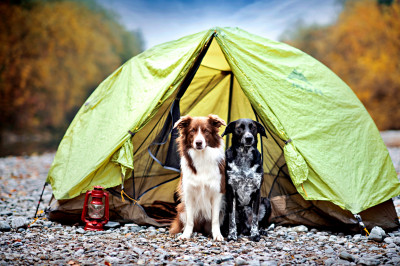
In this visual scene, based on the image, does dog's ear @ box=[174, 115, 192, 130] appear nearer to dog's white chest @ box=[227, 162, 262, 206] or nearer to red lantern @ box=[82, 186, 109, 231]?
dog's white chest @ box=[227, 162, 262, 206]

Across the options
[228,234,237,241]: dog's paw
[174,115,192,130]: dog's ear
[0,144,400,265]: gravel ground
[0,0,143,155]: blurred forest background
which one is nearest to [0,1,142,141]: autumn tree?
[0,0,143,155]: blurred forest background

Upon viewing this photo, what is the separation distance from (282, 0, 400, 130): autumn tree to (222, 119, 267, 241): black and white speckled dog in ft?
72.4

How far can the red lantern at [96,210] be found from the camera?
4.05 meters

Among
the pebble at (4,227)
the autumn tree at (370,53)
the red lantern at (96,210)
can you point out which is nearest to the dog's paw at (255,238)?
the red lantern at (96,210)

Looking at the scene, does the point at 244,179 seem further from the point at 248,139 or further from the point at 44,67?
the point at 44,67

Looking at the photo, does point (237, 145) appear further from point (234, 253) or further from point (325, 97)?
point (325, 97)

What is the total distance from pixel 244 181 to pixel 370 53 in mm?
23798

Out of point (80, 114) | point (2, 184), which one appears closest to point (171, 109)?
point (80, 114)

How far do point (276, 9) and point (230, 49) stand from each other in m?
26.0

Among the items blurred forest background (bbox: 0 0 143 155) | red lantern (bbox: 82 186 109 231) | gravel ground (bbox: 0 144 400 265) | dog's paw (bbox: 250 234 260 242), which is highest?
blurred forest background (bbox: 0 0 143 155)

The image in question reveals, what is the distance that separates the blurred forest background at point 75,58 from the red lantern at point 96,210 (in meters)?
15.7

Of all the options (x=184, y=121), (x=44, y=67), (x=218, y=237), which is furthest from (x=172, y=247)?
(x=44, y=67)

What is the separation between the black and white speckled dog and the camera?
3.72 metres

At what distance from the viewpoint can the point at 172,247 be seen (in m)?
3.41
